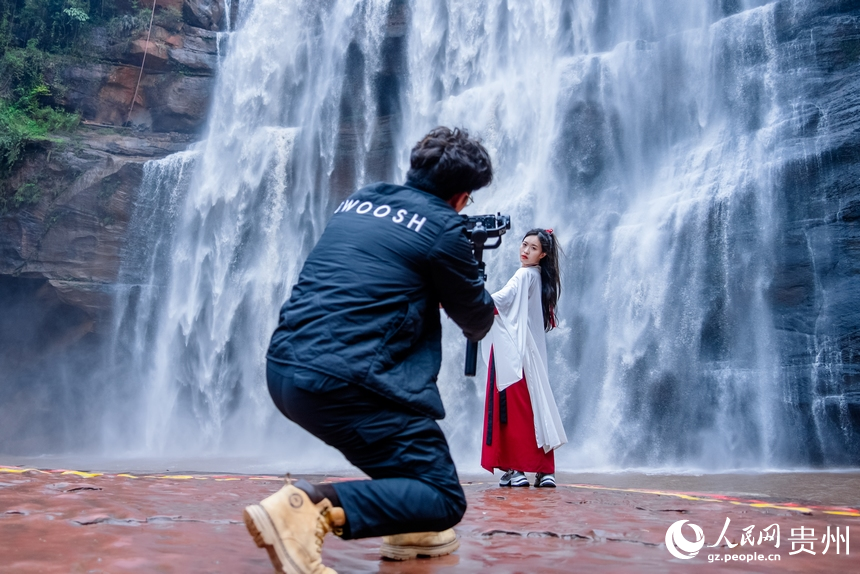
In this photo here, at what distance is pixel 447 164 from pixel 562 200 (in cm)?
1127

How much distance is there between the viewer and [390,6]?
1733cm

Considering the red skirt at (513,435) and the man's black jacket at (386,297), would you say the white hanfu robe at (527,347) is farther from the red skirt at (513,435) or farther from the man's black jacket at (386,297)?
the man's black jacket at (386,297)

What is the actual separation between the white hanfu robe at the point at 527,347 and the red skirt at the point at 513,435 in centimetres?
5

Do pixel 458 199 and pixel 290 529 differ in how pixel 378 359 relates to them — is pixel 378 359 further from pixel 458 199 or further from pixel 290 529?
pixel 458 199

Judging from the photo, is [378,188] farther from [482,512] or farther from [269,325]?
[269,325]

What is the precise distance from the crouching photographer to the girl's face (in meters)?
2.87

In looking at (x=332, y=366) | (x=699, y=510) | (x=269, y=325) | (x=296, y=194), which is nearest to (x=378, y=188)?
(x=332, y=366)

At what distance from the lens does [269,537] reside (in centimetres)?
191

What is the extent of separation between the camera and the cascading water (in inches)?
404

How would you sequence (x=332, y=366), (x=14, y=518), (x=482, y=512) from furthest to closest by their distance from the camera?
1. (x=482, y=512)
2. (x=14, y=518)
3. (x=332, y=366)

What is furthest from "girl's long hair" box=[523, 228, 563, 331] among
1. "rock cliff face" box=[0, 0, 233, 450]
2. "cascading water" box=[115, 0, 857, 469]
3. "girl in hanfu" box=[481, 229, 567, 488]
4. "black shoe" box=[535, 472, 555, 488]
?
"rock cliff face" box=[0, 0, 233, 450]

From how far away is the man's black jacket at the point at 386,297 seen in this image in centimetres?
214

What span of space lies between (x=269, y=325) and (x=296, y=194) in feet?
10.4

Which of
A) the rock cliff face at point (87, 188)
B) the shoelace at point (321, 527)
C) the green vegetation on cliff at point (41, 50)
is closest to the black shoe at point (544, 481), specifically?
the shoelace at point (321, 527)
